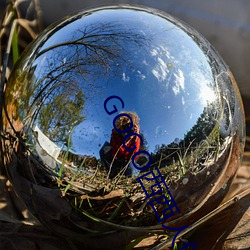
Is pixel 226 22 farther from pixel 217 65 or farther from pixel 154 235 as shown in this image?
pixel 154 235

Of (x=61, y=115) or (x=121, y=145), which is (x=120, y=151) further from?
(x=61, y=115)

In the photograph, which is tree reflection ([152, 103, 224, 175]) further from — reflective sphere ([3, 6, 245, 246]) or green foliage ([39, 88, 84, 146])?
green foliage ([39, 88, 84, 146])

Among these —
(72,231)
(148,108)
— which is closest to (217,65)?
(148,108)

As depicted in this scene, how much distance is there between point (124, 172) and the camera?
1.39 m

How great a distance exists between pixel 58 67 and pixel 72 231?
418 millimetres

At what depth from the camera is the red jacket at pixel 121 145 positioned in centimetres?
137

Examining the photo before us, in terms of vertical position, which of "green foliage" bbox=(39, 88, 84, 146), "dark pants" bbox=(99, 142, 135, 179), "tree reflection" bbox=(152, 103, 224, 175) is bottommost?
"tree reflection" bbox=(152, 103, 224, 175)

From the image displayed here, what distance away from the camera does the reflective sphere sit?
54.1 inches

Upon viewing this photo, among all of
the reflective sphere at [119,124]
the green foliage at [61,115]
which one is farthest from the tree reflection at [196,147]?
the green foliage at [61,115]

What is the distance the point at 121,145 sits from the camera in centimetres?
138

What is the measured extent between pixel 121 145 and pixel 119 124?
0.16ft

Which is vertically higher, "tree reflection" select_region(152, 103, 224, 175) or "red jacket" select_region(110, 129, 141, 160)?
"red jacket" select_region(110, 129, 141, 160)

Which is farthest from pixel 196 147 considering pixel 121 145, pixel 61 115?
pixel 61 115

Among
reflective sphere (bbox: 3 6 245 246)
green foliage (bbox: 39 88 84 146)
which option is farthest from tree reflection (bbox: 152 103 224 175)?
green foliage (bbox: 39 88 84 146)
